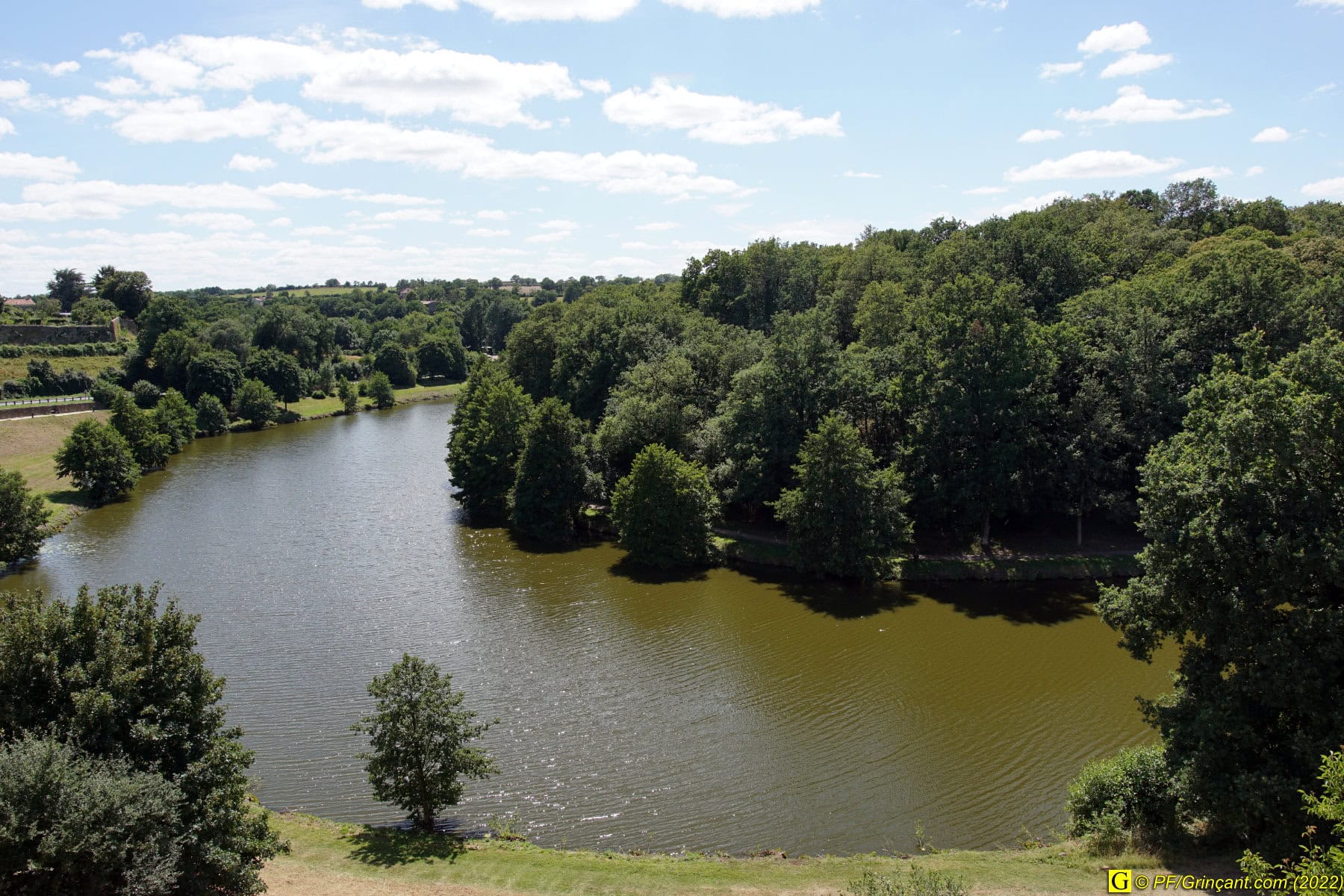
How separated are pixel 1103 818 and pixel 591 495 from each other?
105ft

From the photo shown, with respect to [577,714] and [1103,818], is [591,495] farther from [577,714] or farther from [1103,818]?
[1103,818]

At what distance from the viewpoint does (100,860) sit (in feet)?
39.7

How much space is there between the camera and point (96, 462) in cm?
5366

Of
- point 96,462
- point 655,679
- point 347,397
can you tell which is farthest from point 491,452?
point 347,397

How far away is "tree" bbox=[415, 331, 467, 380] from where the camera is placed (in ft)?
387

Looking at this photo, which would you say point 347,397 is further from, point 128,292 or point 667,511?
point 667,511

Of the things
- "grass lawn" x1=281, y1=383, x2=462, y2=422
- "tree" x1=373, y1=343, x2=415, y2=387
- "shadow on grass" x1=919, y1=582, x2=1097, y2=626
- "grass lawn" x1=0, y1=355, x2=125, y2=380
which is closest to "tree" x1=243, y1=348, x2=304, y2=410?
"grass lawn" x1=281, y1=383, x2=462, y2=422

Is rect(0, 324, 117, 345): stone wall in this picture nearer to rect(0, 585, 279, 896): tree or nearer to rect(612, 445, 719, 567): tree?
rect(612, 445, 719, 567): tree

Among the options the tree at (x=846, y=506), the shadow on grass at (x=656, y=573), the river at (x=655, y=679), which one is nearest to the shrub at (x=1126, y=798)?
the river at (x=655, y=679)

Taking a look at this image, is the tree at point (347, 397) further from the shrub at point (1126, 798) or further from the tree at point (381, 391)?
the shrub at point (1126, 798)

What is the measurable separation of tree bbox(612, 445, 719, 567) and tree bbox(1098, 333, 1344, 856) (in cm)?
2340

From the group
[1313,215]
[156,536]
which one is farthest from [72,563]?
[1313,215]

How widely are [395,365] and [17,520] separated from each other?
7290cm

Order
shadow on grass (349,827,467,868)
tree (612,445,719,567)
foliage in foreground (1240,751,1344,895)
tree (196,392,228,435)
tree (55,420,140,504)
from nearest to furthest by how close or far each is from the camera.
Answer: foliage in foreground (1240,751,1344,895)
shadow on grass (349,827,467,868)
tree (612,445,719,567)
tree (55,420,140,504)
tree (196,392,228,435)
